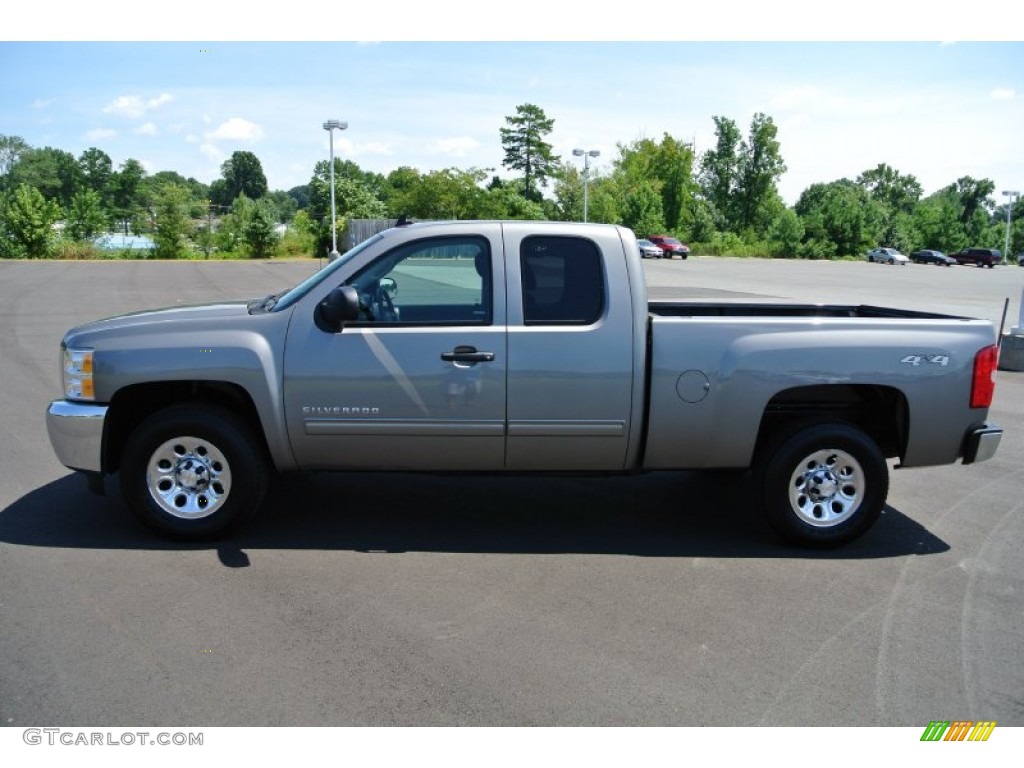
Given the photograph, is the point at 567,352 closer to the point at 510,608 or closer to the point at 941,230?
the point at 510,608

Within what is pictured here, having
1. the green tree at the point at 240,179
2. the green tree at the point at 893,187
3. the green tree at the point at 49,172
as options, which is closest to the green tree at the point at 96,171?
the green tree at the point at 49,172

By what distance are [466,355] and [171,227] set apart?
56.1m

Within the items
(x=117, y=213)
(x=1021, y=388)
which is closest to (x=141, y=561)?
(x=1021, y=388)

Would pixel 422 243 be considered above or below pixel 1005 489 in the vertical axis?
above

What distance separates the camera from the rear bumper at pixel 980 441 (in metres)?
5.57

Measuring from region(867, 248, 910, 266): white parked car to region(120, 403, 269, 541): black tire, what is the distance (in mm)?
75601

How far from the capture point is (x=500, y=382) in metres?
5.37

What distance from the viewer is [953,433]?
18.3 ft

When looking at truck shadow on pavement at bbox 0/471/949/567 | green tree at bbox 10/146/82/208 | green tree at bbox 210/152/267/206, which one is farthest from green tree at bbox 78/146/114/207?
truck shadow on pavement at bbox 0/471/949/567

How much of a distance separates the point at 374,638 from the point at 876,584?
9.13 feet

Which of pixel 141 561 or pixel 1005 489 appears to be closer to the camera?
pixel 141 561

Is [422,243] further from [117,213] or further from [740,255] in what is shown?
[117,213]

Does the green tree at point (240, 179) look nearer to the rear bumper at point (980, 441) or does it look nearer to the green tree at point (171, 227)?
the green tree at point (171, 227)
